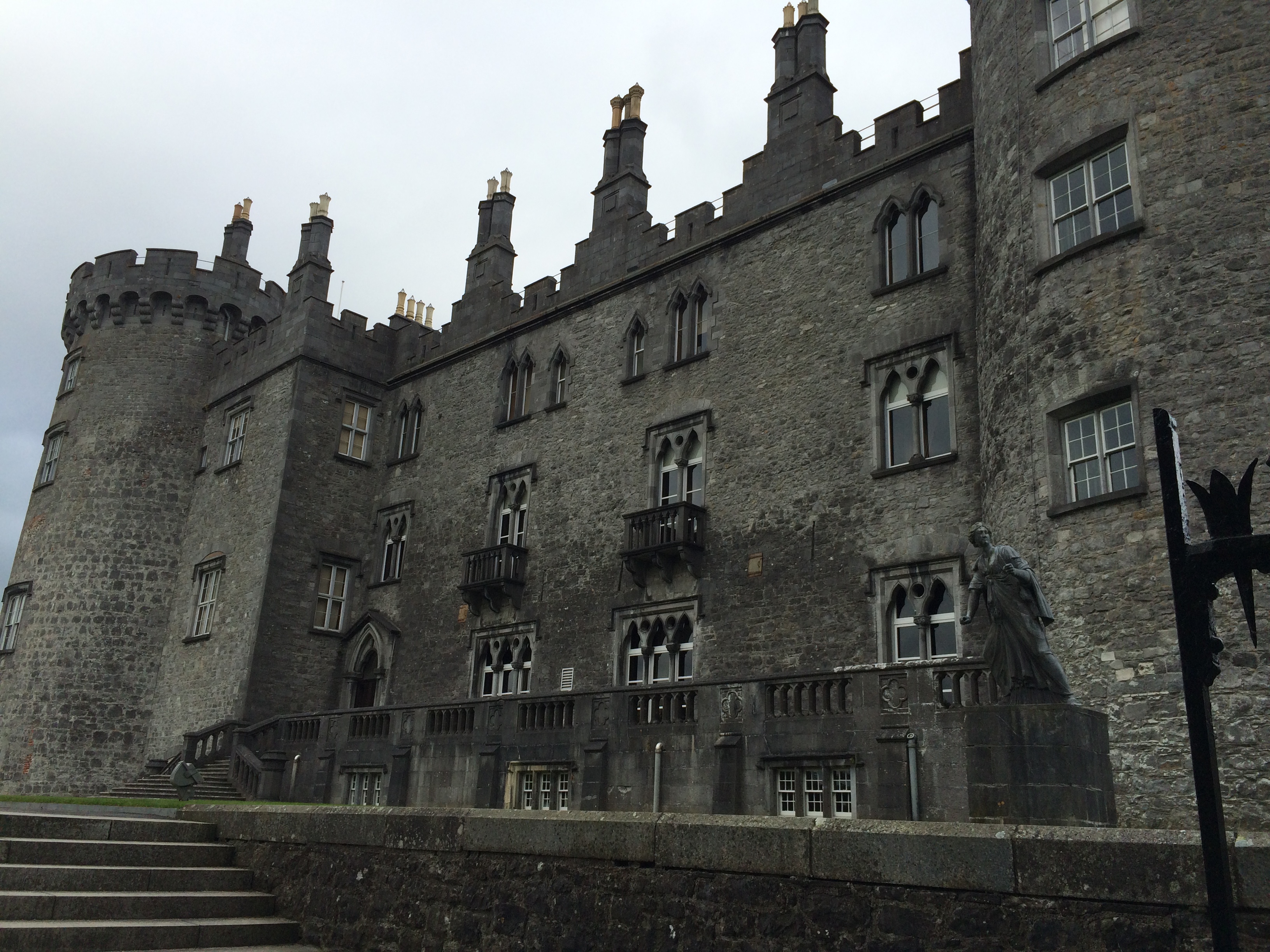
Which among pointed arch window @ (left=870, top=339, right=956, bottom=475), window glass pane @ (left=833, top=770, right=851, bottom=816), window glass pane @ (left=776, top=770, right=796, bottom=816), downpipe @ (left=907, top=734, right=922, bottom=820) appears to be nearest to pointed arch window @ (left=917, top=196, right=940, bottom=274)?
pointed arch window @ (left=870, top=339, right=956, bottom=475)

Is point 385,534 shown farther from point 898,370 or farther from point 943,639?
point 943,639

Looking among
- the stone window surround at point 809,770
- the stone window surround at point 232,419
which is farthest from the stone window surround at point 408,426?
the stone window surround at point 809,770

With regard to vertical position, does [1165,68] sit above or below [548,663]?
above

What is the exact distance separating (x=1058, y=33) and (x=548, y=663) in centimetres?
1480

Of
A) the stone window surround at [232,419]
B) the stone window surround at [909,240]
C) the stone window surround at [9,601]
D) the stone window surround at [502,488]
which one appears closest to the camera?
the stone window surround at [909,240]

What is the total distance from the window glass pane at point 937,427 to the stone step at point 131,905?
1224 cm

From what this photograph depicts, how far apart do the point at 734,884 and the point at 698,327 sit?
16.9 m

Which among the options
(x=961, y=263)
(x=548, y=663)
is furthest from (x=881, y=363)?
(x=548, y=663)

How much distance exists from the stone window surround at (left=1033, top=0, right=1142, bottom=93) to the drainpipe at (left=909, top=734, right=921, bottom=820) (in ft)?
32.4

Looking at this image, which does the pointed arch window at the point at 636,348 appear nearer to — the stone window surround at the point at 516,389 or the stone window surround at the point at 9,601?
the stone window surround at the point at 516,389

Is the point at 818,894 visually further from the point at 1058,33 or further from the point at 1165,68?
the point at 1058,33

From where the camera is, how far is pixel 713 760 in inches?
640

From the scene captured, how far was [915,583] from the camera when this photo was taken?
56.9 ft

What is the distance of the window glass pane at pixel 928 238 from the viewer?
62.6 feet
